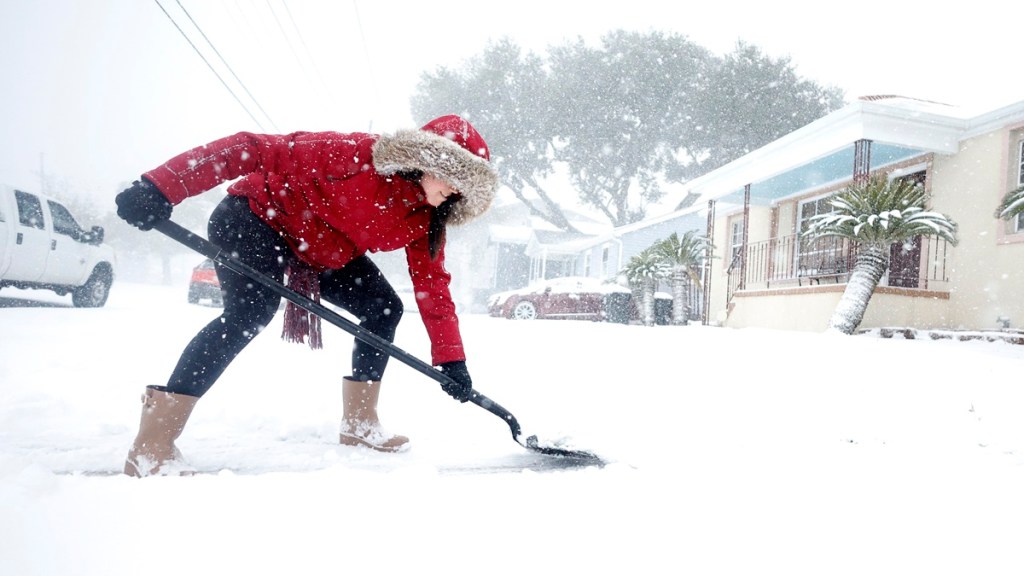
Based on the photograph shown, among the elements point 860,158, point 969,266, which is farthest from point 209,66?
point 969,266

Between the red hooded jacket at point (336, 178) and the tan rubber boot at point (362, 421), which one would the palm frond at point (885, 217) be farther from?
the tan rubber boot at point (362, 421)

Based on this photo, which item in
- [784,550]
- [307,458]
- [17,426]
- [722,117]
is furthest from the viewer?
[722,117]

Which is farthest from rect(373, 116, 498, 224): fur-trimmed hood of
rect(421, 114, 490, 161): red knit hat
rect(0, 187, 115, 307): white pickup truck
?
rect(0, 187, 115, 307): white pickup truck

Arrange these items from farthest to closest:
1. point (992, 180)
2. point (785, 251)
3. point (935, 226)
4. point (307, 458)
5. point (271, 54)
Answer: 1. point (271, 54)
2. point (785, 251)
3. point (992, 180)
4. point (935, 226)
5. point (307, 458)

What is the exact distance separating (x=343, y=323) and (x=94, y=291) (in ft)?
29.9

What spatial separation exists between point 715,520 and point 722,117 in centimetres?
2596

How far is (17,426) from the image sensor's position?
2158 mm

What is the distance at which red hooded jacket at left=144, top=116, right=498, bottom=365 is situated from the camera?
173 centimetres

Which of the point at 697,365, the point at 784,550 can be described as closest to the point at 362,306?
the point at 784,550

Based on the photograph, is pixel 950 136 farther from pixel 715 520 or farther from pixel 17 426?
pixel 17 426

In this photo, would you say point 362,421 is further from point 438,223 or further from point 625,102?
point 625,102

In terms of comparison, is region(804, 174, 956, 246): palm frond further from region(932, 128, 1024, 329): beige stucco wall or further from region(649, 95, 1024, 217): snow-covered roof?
region(649, 95, 1024, 217): snow-covered roof

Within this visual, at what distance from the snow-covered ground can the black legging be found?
1.10ft

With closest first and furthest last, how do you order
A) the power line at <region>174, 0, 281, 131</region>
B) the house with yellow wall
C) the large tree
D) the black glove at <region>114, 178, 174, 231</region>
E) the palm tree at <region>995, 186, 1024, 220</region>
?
1. the black glove at <region>114, 178, 174, 231</region>
2. the palm tree at <region>995, 186, 1024, 220</region>
3. the house with yellow wall
4. the power line at <region>174, 0, 281, 131</region>
5. the large tree
